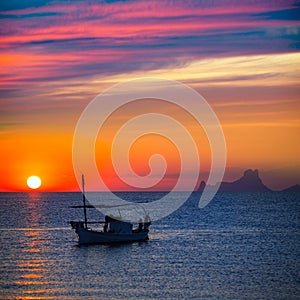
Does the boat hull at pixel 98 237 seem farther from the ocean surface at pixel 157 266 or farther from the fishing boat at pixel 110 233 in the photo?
the ocean surface at pixel 157 266

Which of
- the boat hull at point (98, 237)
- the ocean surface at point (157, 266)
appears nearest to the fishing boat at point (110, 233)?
the boat hull at point (98, 237)

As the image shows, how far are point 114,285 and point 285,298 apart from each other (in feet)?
49.9

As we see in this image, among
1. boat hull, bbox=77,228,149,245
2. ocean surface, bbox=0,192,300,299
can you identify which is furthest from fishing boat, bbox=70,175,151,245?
ocean surface, bbox=0,192,300,299


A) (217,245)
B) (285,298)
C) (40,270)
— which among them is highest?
(217,245)

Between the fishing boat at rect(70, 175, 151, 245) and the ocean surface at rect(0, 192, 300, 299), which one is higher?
the fishing boat at rect(70, 175, 151, 245)

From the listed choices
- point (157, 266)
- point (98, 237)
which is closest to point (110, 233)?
point (98, 237)

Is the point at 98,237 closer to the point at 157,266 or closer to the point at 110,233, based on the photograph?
the point at 110,233

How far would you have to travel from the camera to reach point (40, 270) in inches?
2862

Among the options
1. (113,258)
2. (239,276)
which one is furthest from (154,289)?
(113,258)

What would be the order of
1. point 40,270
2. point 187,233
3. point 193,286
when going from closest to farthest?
point 193,286, point 40,270, point 187,233

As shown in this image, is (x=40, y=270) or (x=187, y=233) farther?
(x=187, y=233)

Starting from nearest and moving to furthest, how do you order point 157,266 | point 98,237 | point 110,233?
point 157,266 < point 98,237 < point 110,233

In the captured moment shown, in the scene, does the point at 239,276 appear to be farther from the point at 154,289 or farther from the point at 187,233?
the point at 187,233

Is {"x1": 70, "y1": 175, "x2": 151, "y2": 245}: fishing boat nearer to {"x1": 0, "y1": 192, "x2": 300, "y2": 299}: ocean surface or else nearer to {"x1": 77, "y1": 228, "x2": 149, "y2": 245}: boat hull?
{"x1": 77, "y1": 228, "x2": 149, "y2": 245}: boat hull
